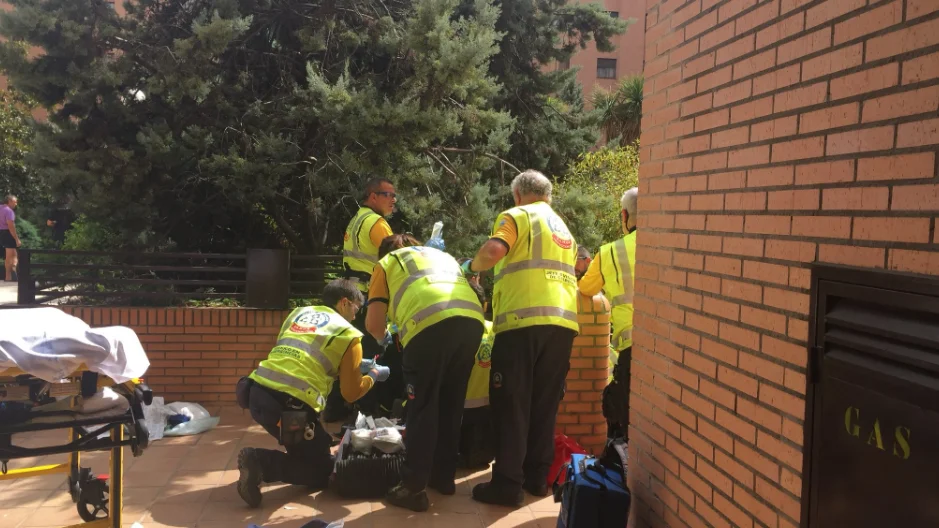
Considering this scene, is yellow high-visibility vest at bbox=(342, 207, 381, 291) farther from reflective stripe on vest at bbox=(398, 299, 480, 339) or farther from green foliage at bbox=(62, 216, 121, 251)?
green foliage at bbox=(62, 216, 121, 251)

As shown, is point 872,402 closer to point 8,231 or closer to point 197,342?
point 197,342

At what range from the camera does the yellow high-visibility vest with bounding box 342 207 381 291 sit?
568 cm

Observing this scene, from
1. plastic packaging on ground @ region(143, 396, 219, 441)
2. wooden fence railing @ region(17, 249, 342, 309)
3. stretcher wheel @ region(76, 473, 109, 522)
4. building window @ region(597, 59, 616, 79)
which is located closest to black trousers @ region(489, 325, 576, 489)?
stretcher wheel @ region(76, 473, 109, 522)

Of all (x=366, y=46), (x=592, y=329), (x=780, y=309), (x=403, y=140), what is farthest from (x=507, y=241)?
(x=366, y=46)

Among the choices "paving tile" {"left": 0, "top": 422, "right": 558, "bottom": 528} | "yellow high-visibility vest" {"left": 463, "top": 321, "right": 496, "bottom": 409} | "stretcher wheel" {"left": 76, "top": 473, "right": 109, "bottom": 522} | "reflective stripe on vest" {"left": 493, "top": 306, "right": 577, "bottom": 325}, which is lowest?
"paving tile" {"left": 0, "top": 422, "right": 558, "bottom": 528}

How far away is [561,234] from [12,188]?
63.4 feet

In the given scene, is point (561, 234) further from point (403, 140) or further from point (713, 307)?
point (403, 140)

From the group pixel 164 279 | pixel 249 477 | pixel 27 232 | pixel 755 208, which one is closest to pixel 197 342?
pixel 164 279

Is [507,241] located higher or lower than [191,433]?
higher

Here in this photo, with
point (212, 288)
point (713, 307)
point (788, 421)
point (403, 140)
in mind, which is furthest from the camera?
point (212, 288)

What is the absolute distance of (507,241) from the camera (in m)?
4.26

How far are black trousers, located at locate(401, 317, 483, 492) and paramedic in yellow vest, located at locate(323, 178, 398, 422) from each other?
62.6 inches

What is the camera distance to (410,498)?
4.29 m

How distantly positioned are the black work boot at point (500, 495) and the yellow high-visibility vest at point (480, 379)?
0.66 m
